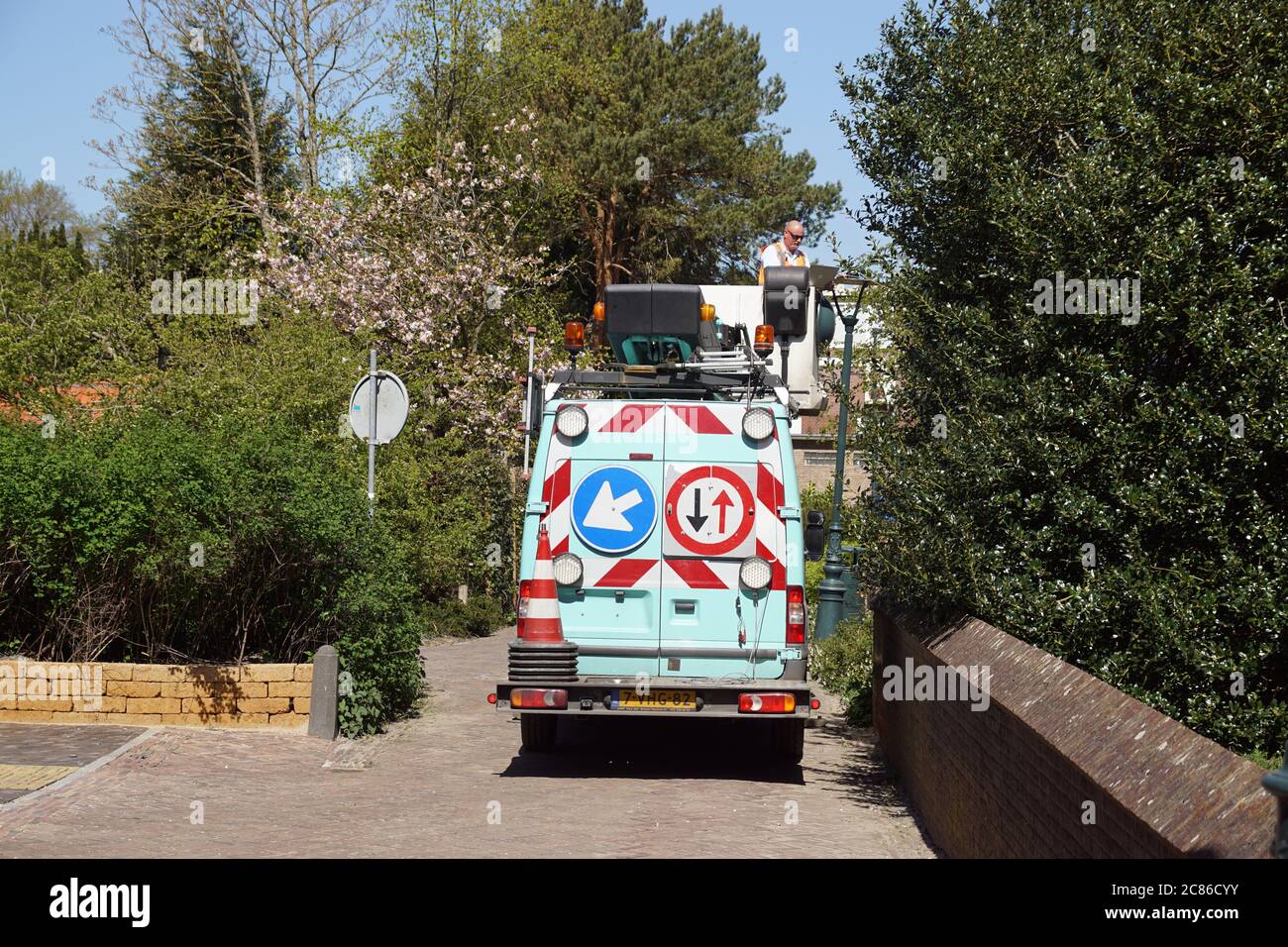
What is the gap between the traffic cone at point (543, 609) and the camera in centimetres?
1055

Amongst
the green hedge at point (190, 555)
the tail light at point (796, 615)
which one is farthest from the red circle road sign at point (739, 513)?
the green hedge at point (190, 555)

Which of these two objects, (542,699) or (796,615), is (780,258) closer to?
(796,615)

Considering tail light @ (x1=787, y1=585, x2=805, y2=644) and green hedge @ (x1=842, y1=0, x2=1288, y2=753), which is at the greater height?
green hedge @ (x1=842, y1=0, x2=1288, y2=753)

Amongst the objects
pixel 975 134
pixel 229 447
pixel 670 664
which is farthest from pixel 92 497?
pixel 975 134

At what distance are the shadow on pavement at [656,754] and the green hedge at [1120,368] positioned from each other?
7.42 feet

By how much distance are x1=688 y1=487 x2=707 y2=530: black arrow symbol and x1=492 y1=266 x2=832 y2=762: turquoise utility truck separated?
0.01 m

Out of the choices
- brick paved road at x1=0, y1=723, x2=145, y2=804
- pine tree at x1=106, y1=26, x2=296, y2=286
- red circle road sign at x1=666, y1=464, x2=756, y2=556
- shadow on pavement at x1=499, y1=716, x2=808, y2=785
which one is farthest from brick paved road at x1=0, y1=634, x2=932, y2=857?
pine tree at x1=106, y1=26, x2=296, y2=286

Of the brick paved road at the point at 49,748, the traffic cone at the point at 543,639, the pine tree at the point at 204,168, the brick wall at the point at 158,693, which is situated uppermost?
the pine tree at the point at 204,168

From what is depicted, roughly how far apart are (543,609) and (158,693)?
3.42 metres

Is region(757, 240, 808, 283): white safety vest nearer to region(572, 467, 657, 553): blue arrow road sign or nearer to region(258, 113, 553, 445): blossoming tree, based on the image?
region(572, 467, 657, 553): blue arrow road sign

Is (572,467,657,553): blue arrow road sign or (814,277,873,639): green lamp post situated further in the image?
(814,277,873,639): green lamp post

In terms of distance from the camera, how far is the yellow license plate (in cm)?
1039

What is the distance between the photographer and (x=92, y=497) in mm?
11312

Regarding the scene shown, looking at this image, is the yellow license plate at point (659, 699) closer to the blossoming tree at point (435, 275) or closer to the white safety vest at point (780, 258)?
the white safety vest at point (780, 258)
